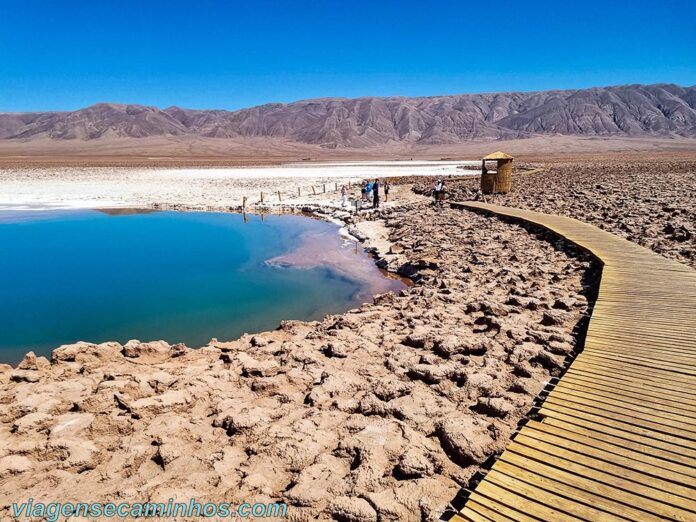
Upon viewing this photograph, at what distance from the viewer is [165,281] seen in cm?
1151

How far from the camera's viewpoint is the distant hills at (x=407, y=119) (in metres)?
152

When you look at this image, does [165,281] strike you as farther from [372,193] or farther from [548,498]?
[372,193]

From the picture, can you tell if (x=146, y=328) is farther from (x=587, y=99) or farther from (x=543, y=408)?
(x=587, y=99)

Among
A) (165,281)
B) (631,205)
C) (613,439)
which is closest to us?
(613,439)

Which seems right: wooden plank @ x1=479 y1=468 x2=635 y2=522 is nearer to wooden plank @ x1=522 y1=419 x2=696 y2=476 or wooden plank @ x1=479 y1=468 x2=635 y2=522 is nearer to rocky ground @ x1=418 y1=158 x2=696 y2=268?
wooden plank @ x1=522 y1=419 x2=696 y2=476

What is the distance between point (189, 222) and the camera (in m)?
20.3

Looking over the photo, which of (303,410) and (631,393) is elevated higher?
(631,393)

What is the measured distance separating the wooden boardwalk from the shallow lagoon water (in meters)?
5.29

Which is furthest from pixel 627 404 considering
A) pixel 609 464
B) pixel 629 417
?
pixel 609 464

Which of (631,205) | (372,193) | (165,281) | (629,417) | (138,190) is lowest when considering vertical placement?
(165,281)

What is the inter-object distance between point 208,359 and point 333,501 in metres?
3.33

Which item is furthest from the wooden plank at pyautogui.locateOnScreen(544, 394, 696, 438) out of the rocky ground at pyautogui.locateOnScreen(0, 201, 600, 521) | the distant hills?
the distant hills

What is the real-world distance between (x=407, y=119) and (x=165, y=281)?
171m

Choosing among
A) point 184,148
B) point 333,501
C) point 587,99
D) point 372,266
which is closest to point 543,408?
point 333,501
